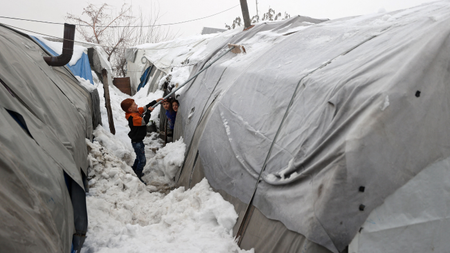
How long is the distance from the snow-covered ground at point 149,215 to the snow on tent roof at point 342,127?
32 centimetres

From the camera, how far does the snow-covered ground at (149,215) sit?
10.2 ft

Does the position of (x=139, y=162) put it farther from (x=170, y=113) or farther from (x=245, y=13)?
(x=245, y=13)

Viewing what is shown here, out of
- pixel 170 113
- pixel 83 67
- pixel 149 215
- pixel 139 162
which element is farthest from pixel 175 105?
pixel 83 67

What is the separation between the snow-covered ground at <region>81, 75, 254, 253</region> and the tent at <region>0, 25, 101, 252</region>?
13.6 inches

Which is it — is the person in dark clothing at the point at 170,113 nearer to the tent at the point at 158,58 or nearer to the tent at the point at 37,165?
the tent at the point at 37,165

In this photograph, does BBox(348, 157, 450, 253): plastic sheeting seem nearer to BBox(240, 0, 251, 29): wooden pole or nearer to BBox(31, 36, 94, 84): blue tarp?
BBox(240, 0, 251, 29): wooden pole

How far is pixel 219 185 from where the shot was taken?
3922 millimetres

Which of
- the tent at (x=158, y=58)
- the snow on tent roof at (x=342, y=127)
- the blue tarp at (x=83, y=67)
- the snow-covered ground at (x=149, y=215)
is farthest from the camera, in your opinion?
the tent at (x=158, y=58)

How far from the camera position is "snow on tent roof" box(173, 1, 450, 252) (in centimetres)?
219

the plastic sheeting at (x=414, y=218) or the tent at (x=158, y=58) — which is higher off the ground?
the plastic sheeting at (x=414, y=218)

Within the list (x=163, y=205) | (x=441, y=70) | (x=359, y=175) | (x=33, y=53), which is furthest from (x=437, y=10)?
(x=33, y=53)

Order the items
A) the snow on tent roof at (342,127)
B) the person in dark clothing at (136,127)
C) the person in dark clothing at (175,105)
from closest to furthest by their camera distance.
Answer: the snow on tent roof at (342,127) < the person in dark clothing at (136,127) < the person in dark clothing at (175,105)

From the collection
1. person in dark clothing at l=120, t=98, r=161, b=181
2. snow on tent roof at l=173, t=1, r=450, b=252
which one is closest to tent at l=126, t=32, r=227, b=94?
person in dark clothing at l=120, t=98, r=161, b=181

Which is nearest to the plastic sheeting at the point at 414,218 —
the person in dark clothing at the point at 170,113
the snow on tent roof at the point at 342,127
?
the snow on tent roof at the point at 342,127
